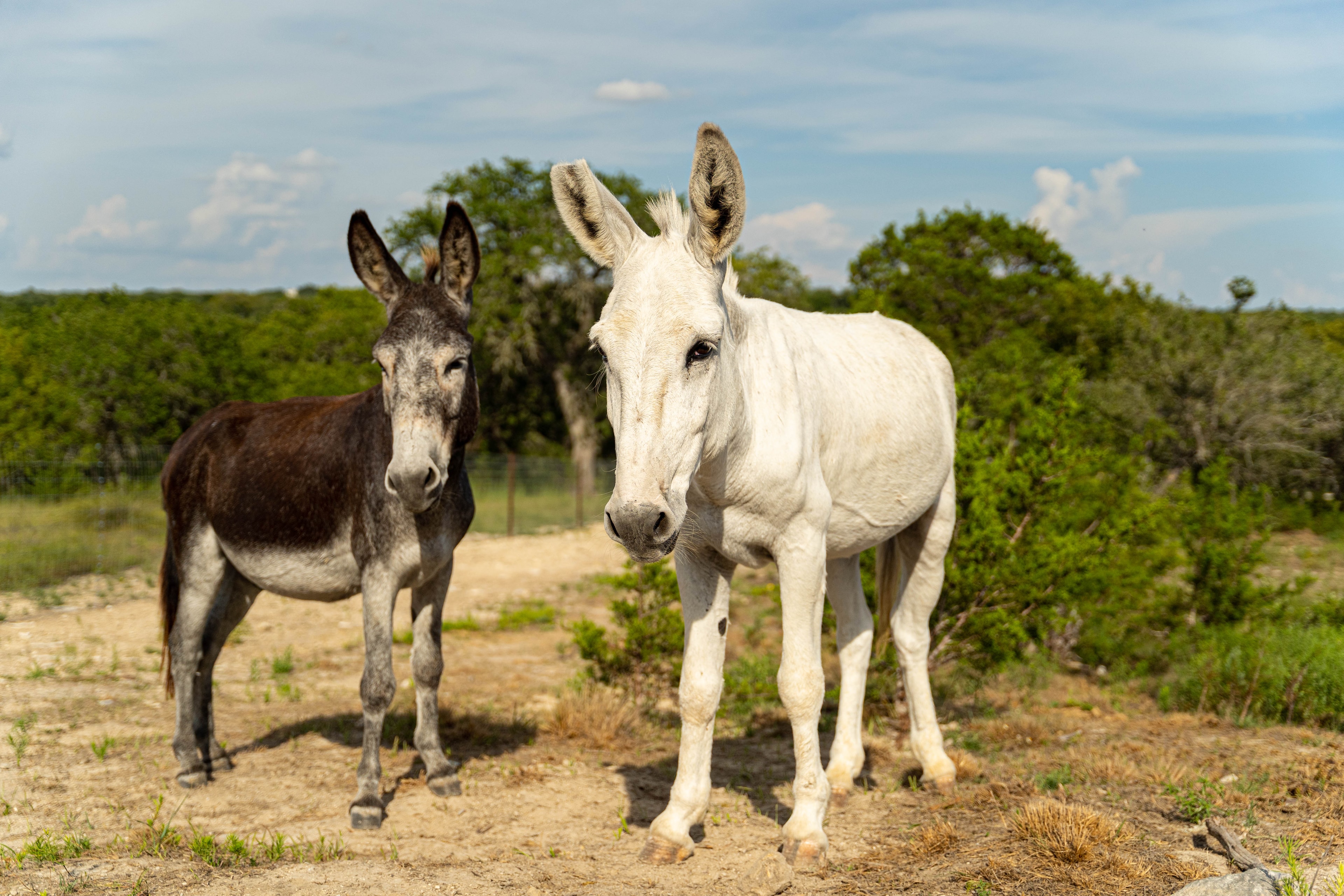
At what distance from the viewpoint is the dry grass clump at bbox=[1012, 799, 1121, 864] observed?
3.79 m

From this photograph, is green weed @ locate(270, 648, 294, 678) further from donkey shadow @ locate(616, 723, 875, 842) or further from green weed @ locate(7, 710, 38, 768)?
donkey shadow @ locate(616, 723, 875, 842)

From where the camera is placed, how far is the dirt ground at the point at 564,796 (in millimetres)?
3895

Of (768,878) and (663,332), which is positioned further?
(768,878)

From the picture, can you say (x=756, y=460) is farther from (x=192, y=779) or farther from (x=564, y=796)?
(x=192, y=779)

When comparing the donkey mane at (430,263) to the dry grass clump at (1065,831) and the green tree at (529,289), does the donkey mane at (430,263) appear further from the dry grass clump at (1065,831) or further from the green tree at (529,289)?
the green tree at (529,289)

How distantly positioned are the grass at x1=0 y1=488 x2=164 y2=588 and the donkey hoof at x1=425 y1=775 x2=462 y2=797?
10181mm

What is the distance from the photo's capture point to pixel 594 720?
6285mm

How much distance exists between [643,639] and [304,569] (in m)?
2.65

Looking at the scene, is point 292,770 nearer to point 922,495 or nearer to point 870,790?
point 870,790

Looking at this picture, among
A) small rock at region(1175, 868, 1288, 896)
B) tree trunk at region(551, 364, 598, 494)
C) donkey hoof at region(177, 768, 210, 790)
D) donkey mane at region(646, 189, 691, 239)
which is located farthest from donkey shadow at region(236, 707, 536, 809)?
tree trunk at region(551, 364, 598, 494)

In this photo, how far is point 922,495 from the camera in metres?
5.02

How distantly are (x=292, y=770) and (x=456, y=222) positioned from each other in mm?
3507

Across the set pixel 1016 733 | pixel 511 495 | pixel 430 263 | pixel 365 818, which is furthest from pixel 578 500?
pixel 365 818

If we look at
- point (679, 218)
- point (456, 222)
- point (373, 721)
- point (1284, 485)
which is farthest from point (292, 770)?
point (1284, 485)
